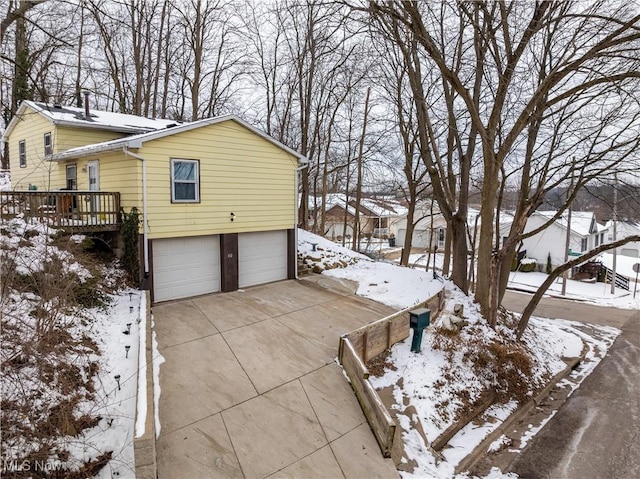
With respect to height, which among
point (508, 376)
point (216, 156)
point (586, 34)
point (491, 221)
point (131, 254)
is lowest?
point (508, 376)

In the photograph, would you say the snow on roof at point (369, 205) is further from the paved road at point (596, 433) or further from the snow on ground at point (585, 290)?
the paved road at point (596, 433)

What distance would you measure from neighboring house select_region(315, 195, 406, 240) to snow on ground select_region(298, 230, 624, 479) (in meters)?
19.9

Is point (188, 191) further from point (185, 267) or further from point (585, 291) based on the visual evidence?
point (585, 291)

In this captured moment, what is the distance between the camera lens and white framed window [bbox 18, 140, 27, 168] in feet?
50.8

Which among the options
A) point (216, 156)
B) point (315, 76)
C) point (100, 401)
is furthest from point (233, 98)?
point (100, 401)

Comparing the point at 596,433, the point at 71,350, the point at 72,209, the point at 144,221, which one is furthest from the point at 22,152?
the point at 596,433

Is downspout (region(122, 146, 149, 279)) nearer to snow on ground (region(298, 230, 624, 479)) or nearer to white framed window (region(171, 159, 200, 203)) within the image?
white framed window (region(171, 159, 200, 203))

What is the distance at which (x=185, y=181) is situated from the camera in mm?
10055

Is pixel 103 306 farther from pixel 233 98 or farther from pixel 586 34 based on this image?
pixel 233 98

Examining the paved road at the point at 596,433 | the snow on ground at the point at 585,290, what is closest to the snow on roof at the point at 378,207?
the snow on ground at the point at 585,290

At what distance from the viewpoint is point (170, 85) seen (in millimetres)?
23031

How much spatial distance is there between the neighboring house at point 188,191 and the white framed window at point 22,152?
2.28 m

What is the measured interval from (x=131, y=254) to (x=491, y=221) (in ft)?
31.5

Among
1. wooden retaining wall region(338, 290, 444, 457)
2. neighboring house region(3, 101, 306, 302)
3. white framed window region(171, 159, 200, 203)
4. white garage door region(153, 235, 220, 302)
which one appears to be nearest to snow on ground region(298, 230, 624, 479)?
wooden retaining wall region(338, 290, 444, 457)
